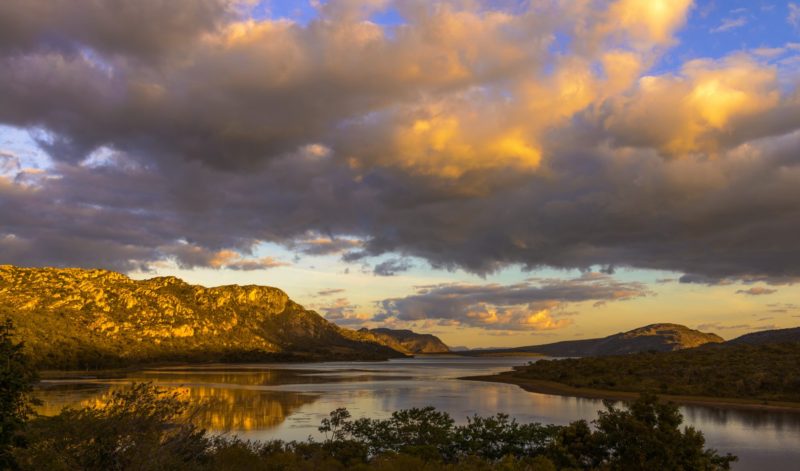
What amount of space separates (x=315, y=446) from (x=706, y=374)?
89.2 m

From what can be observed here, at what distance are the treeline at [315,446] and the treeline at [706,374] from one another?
2095 inches

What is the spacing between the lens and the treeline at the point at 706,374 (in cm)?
8875

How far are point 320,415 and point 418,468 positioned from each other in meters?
45.4

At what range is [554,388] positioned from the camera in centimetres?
11006

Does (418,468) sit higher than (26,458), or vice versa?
(26,458)

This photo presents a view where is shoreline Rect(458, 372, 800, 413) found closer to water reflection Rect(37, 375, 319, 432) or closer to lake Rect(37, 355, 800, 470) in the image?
lake Rect(37, 355, 800, 470)

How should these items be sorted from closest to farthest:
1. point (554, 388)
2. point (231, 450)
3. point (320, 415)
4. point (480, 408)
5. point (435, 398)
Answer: point (231, 450) → point (320, 415) → point (480, 408) → point (435, 398) → point (554, 388)

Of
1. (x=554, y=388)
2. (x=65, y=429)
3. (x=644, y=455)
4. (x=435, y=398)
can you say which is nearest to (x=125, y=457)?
(x=65, y=429)

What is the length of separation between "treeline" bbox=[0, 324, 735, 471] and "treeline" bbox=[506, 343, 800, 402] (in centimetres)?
5321

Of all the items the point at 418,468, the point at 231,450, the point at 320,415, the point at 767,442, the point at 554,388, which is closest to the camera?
the point at 418,468

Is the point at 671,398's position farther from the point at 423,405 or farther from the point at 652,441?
the point at 652,441

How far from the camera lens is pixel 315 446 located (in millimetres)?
36656

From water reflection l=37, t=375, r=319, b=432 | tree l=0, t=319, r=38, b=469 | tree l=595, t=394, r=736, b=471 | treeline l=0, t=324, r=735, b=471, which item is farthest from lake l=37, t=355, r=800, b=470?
tree l=0, t=319, r=38, b=469

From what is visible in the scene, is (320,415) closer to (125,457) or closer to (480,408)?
(480,408)
